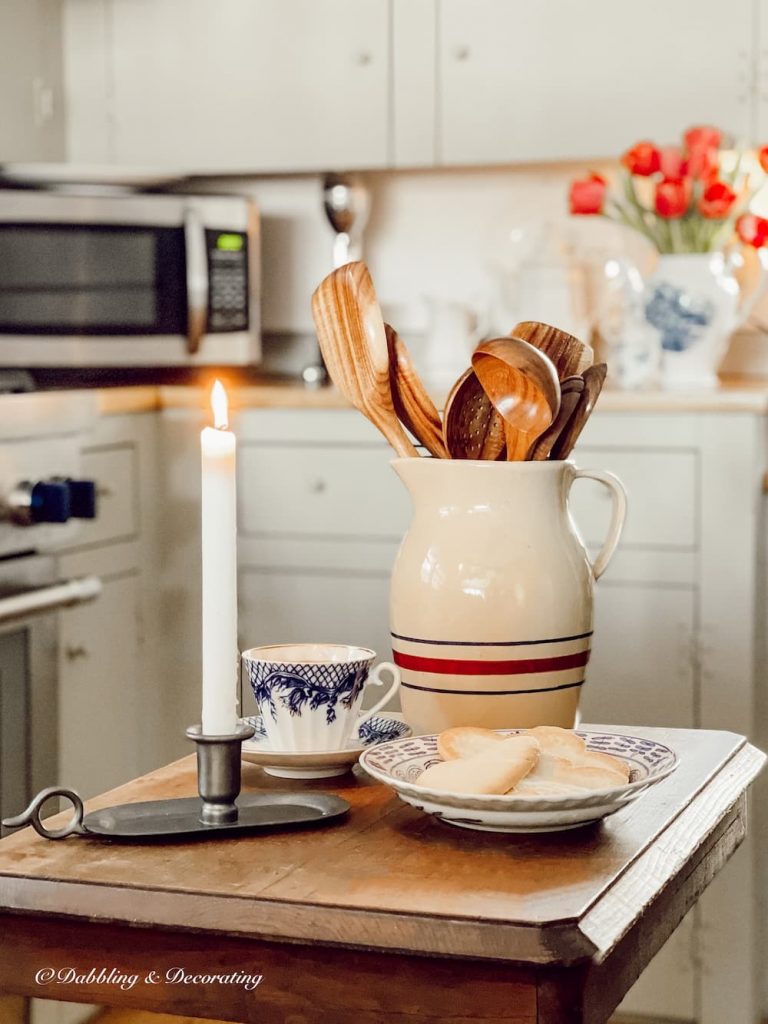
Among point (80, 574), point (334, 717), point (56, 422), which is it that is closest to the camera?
point (334, 717)

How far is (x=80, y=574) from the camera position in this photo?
245 centimetres

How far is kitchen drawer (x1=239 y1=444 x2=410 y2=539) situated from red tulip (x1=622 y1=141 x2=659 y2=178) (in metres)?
0.63

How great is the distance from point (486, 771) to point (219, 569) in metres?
0.18

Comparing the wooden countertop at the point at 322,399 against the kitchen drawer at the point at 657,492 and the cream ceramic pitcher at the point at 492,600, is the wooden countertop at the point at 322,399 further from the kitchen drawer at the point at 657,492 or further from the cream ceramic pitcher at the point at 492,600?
the cream ceramic pitcher at the point at 492,600

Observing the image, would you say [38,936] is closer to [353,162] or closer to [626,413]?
[626,413]

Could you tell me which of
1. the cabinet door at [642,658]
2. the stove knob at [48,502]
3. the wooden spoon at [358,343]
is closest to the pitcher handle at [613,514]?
the wooden spoon at [358,343]

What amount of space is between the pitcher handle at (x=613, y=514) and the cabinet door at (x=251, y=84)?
187 cm

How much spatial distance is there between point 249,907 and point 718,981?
70.8 inches

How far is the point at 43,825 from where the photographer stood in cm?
84

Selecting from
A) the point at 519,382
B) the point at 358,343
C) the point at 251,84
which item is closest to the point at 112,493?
the point at 251,84

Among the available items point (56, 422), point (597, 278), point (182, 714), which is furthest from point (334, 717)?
point (597, 278)

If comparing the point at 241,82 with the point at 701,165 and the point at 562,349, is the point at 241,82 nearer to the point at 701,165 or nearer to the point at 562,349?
the point at 701,165

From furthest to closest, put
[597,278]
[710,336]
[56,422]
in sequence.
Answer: [597,278]
[710,336]
[56,422]

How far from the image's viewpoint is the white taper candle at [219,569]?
2.56ft
